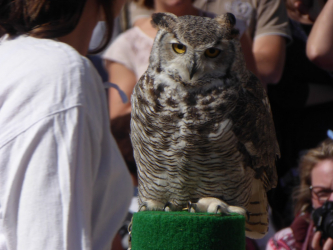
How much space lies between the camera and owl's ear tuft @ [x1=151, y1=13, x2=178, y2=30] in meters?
0.99

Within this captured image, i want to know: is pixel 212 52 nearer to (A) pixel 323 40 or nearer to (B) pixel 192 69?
(B) pixel 192 69

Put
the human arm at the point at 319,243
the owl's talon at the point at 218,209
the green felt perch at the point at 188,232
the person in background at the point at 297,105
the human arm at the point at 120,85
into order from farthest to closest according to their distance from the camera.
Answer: the person in background at the point at 297,105, the human arm at the point at 120,85, the human arm at the point at 319,243, the owl's talon at the point at 218,209, the green felt perch at the point at 188,232

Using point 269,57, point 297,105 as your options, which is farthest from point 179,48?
point 297,105

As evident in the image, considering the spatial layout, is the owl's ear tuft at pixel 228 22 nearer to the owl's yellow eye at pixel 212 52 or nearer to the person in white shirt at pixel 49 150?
the owl's yellow eye at pixel 212 52

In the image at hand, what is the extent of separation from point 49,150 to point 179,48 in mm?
418

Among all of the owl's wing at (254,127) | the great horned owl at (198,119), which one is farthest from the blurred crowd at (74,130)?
the owl's wing at (254,127)

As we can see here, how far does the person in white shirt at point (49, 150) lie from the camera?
2.70 ft

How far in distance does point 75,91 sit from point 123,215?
36cm

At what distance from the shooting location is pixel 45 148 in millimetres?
840

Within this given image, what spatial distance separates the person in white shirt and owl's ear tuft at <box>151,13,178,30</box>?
0.22 meters

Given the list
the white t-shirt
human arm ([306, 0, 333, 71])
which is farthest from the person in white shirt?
human arm ([306, 0, 333, 71])

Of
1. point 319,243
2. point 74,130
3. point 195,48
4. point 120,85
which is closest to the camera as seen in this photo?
point 74,130

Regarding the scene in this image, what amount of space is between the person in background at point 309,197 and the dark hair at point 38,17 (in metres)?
1.31

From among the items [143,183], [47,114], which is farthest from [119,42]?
[47,114]
